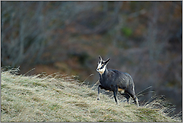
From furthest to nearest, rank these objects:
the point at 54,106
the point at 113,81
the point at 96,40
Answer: the point at 96,40, the point at 113,81, the point at 54,106

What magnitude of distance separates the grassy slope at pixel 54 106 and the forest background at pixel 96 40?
9.06m

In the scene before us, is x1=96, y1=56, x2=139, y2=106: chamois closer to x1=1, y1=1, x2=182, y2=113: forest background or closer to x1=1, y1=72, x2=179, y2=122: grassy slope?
x1=1, y1=72, x2=179, y2=122: grassy slope

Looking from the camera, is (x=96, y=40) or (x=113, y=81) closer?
(x=113, y=81)

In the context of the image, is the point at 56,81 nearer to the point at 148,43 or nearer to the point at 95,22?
the point at 148,43

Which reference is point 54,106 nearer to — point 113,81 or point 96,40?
point 113,81

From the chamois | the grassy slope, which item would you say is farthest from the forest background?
the chamois

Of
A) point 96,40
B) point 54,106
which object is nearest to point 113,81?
point 54,106

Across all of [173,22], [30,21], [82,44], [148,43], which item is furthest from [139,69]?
[30,21]

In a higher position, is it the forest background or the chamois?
the forest background

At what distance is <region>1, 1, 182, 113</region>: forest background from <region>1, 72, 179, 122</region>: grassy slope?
9.06 metres

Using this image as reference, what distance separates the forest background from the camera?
17719 millimetres

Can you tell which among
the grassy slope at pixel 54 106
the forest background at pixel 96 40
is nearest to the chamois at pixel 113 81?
the grassy slope at pixel 54 106

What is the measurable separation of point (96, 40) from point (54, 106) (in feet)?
69.4

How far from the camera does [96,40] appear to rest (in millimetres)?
26578
